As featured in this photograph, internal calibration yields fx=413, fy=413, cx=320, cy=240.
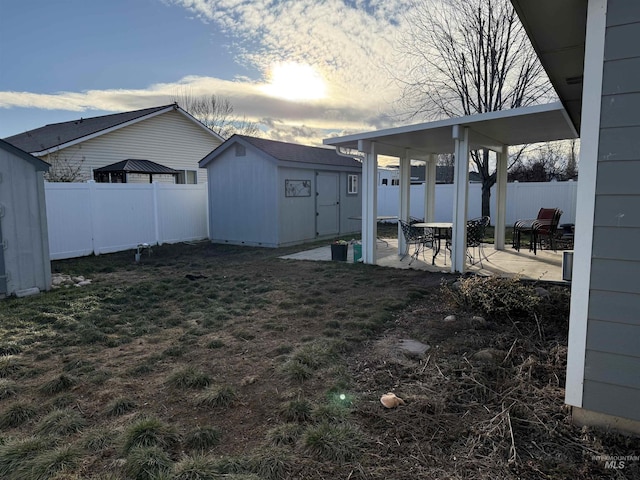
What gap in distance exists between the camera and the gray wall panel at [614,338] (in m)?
2.19

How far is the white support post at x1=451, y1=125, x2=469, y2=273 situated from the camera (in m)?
6.71

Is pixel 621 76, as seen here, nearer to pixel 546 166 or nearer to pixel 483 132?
pixel 483 132

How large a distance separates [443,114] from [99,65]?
1239cm

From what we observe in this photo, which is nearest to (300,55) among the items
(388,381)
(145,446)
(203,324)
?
(203,324)

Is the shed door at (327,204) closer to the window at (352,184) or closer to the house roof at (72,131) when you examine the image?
the window at (352,184)

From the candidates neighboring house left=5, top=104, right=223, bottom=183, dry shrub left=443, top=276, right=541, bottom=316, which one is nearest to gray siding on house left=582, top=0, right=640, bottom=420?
dry shrub left=443, top=276, right=541, bottom=316

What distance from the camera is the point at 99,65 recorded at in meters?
14.6

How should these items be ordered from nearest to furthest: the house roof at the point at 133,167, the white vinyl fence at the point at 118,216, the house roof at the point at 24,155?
the house roof at the point at 24,155 < the white vinyl fence at the point at 118,216 < the house roof at the point at 133,167

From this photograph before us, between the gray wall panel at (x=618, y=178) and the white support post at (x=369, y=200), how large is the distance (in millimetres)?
5544

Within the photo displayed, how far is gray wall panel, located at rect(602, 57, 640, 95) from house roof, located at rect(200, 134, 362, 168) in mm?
8738

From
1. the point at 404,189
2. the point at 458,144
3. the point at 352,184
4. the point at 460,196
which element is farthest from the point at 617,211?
the point at 352,184

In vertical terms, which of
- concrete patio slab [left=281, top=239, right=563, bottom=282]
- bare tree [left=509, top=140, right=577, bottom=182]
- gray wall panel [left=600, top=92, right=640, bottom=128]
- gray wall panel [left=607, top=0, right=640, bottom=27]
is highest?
bare tree [left=509, top=140, right=577, bottom=182]

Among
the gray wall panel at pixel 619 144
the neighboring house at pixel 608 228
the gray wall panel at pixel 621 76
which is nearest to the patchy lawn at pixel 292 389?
the neighboring house at pixel 608 228

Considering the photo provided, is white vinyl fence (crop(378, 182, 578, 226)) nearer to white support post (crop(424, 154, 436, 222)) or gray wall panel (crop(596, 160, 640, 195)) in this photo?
white support post (crop(424, 154, 436, 222))
